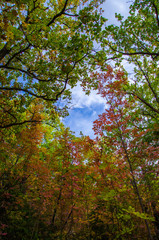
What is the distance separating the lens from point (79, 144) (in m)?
5.34

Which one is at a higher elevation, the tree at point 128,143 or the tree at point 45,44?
the tree at point 45,44

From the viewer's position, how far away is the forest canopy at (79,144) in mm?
3340

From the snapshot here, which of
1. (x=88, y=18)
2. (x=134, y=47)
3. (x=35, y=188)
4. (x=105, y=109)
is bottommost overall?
(x=35, y=188)

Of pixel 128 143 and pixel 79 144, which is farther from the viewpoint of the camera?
pixel 79 144

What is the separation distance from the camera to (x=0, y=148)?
4.61 meters

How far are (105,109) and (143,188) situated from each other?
242 cm

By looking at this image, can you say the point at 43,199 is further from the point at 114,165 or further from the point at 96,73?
the point at 96,73

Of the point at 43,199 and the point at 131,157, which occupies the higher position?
the point at 131,157

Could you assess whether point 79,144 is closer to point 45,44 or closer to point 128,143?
point 128,143

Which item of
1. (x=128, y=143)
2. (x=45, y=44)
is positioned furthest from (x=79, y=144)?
(x=45, y=44)

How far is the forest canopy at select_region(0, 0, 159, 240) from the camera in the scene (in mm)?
3340

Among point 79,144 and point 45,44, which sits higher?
point 45,44

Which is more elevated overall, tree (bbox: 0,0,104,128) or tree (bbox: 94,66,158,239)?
tree (bbox: 0,0,104,128)

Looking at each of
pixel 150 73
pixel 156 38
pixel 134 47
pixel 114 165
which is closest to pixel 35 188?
pixel 114 165
